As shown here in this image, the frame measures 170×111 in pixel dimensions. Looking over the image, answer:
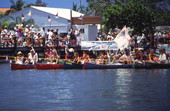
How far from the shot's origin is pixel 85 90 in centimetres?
3762

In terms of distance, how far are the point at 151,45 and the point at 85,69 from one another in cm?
1090

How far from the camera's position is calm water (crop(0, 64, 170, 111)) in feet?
102

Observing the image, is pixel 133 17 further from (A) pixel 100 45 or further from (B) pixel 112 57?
(B) pixel 112 57

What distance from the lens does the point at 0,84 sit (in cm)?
4153

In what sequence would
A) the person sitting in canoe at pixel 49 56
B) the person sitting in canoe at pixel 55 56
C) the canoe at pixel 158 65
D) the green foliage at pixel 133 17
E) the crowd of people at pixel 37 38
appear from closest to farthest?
1. the canoe at pixel 158 65
2. the person sitting in canoe at pixel 49 56
3. the person sitting in canoe at pixel 55 56
4. the crowd of people at pixel 37 38
5. the green foliage at pixel 133 17

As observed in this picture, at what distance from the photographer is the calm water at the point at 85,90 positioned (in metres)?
31.0

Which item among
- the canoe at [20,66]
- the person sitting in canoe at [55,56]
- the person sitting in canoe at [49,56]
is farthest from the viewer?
the person sitting in canoe at [55,56]

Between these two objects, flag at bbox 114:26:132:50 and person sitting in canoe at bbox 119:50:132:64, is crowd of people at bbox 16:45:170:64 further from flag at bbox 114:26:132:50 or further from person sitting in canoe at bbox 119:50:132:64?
flag at bbox 114:26:132:50

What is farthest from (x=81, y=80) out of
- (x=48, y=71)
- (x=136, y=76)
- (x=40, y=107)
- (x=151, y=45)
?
(x=151, y=45)

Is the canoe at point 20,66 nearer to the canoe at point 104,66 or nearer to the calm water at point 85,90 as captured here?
the calm water at point 85,90

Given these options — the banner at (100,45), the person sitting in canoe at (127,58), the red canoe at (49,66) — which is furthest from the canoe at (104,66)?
the banner at (100,45)

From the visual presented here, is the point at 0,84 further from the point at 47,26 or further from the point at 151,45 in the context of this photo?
the point at 47,26

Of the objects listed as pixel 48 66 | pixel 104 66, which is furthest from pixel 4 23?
pixel 104 66

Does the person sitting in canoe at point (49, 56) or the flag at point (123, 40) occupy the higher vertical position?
the flag at point (123, 40)
